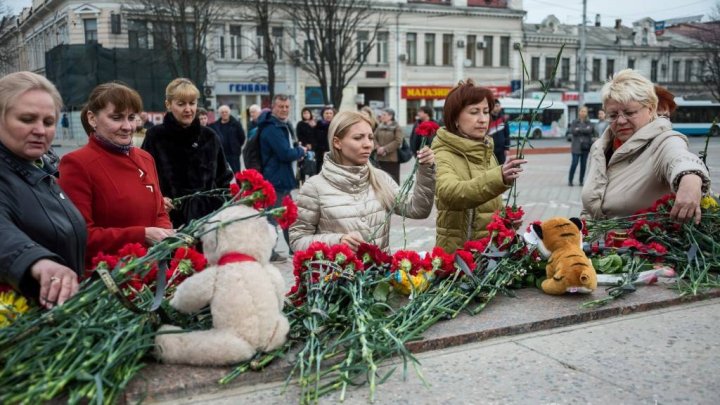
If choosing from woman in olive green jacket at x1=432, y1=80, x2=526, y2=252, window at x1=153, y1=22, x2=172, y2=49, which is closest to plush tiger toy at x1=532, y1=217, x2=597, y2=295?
woman in olive green jacket at x1=432, y1=80, x2=526, y2=252

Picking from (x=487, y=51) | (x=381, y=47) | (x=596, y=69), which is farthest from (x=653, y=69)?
(x=381, y=47)

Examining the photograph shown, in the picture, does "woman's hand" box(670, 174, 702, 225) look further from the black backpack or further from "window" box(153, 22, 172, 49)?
"window" box(153, 22, 172, 49)

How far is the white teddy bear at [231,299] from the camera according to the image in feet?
7.10

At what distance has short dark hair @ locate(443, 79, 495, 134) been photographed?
3611 millimetres

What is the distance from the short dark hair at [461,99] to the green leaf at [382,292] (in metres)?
1.28

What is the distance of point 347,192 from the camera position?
3359mm

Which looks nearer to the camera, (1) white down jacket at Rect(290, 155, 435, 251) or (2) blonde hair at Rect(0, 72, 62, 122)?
(2) blonde hair at Rect(0, 72, 62, 122)

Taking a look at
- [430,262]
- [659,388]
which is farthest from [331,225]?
[659,388]

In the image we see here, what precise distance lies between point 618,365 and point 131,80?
1458 inches

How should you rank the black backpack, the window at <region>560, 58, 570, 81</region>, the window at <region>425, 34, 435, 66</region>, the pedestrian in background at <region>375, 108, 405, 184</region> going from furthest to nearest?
1. the window at <region>560, 58, 570, 81</region>
2. the window at <region>425, 34, 435, 66</region>
3. the pedestrian in background at <region>375, 108, 405, 184</region>
4. the black backpack

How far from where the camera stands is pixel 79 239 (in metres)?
2.55

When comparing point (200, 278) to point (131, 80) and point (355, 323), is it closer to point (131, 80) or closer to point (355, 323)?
point (355, 323)

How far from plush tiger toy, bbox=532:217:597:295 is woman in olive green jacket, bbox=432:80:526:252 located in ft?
1.58

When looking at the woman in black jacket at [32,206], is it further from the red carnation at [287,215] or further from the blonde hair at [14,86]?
the red carnation at [287,215]
